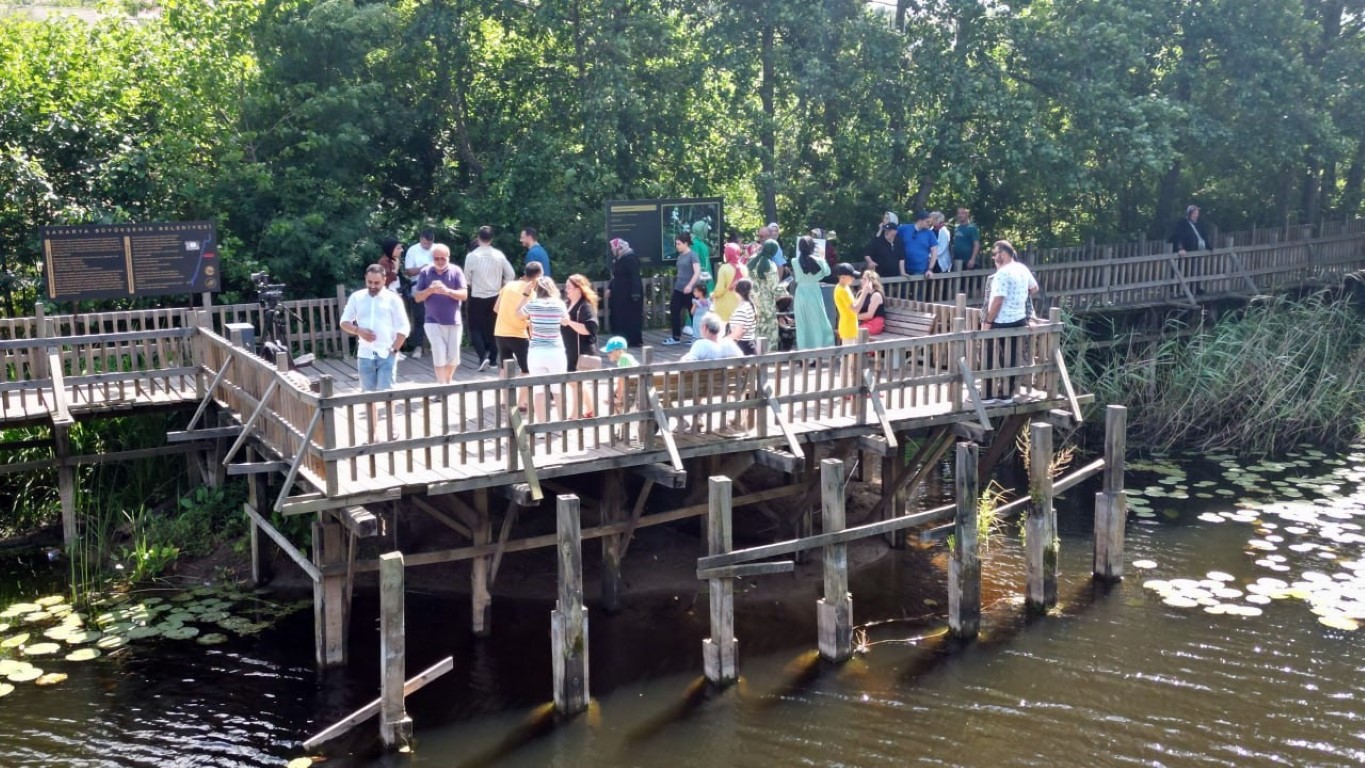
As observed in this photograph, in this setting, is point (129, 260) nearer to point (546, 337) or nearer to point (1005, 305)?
point (546, 337)

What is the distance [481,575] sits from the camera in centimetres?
1275

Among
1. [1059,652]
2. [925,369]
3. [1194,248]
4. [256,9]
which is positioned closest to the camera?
[1059,652]

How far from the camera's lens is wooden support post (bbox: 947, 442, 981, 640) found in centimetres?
1300

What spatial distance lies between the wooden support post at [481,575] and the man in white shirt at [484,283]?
3.32m

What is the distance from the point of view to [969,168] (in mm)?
21938

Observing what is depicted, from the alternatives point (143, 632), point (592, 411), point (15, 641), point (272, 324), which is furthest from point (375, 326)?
point (15, 641)

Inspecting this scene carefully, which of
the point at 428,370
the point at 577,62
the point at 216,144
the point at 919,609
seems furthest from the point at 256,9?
the point at 919,609

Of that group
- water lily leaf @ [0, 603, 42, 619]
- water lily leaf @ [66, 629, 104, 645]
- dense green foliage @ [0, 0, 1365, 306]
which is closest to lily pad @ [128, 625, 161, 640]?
water lily leaf @ [66, 629, 104, 645]

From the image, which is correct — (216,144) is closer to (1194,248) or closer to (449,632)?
(449,632)

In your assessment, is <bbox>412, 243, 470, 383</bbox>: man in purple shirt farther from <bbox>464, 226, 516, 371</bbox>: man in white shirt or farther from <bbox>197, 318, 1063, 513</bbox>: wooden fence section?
<bbox>464, 226, 516, 371</bbox>: man in white shirt

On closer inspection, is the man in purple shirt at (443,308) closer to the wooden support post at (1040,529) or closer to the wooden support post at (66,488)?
the wooden support post at (66,488)

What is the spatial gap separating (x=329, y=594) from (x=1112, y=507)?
825 centimetres

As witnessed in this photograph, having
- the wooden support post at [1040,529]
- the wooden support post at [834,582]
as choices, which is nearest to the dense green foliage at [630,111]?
the wooden support post at [834,582]

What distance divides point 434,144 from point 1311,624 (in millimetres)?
14531
